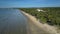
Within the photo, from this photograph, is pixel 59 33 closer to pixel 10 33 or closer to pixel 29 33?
pixel 29 33

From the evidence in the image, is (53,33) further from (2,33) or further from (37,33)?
(2,33)

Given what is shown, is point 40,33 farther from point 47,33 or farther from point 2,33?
point 2,33

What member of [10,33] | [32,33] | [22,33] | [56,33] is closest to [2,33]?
[10,33]

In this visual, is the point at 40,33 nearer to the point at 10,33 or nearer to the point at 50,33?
the point at 50,33

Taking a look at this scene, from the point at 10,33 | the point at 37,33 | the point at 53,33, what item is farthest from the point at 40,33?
the point at 10,33

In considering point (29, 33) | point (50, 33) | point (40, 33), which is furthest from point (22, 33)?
point (50, 33)
